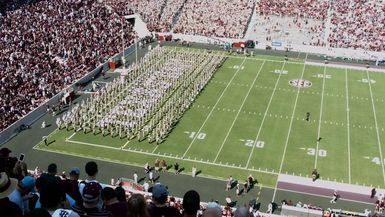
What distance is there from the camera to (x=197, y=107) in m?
34.0

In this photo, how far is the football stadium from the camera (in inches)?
916

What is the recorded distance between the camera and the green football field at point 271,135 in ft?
86.6

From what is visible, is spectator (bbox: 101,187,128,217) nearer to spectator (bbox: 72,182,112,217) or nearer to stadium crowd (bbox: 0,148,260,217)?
stadium crowd (bbox: 0,148,260,217)

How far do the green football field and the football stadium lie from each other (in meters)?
0.11

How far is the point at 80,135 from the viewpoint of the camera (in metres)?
29.6

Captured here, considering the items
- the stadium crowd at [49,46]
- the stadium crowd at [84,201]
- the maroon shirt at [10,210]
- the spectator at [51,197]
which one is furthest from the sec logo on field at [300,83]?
the maroon shirt at [10,210]

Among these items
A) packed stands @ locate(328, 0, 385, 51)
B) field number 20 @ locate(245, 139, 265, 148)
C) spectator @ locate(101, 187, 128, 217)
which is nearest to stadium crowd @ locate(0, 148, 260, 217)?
spectator @ locate(101, 187, 128, 217)

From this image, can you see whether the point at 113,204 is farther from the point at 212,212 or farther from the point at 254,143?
the point at 254,143

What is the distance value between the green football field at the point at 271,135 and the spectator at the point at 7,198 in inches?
741

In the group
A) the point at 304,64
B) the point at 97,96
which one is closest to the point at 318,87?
the point at 304,64

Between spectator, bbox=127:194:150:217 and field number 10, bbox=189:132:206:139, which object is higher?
spectator, bbox=127:194:150:217

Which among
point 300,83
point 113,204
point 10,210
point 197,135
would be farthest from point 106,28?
point 10,210

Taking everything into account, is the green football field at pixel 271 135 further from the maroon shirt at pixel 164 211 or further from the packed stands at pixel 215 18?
the maroon shirt at pixel 164 211

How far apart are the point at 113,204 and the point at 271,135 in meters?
23.3
